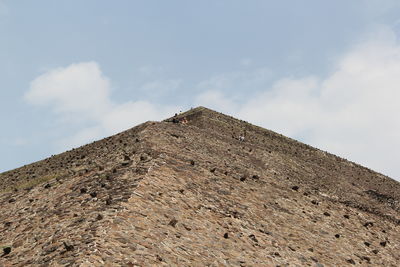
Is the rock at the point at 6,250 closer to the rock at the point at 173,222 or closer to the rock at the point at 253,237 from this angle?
the rock at the point at 173,222

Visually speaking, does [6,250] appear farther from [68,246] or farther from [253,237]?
[253,237]

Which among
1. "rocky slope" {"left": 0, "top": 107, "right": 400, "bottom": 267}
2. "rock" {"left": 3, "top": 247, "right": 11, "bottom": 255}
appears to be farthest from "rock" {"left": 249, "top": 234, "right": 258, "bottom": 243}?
"rock" {"left": 3, "top": 247, "right": 11, "bottom": 255}

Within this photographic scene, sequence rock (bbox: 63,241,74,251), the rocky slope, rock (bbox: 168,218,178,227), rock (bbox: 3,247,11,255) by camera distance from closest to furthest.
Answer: rock (bbox: 63,241,74,251) → the rocky slope → rock (bbox: 3,247,11,255) → rock (bbox: 168,218,178,227)

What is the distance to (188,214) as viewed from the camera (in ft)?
73.6

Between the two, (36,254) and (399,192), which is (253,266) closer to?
(36,254)

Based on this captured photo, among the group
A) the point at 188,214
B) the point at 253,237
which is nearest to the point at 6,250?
the point at 188,214

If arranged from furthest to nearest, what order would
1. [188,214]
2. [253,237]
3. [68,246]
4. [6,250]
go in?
[253,237] → [188,214] → [6,250] → [68,246]

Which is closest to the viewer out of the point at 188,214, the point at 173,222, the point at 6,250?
the point at 6,250

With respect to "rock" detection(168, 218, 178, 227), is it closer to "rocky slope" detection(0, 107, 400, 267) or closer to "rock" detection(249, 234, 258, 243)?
"rocky slope" detection(0, 107, 400, 267)

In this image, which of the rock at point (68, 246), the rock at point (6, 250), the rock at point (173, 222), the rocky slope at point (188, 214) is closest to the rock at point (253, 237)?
the rocky slope at point (188, 214)

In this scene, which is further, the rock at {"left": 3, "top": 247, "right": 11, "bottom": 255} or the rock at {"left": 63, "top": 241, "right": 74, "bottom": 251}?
the rock at {"left": 3, "top": 247, "right": 11, "bottom": 255}

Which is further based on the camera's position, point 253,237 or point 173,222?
point 253,237

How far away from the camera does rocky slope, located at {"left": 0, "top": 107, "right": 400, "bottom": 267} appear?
59.1 feet

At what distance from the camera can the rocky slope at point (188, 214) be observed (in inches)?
709
